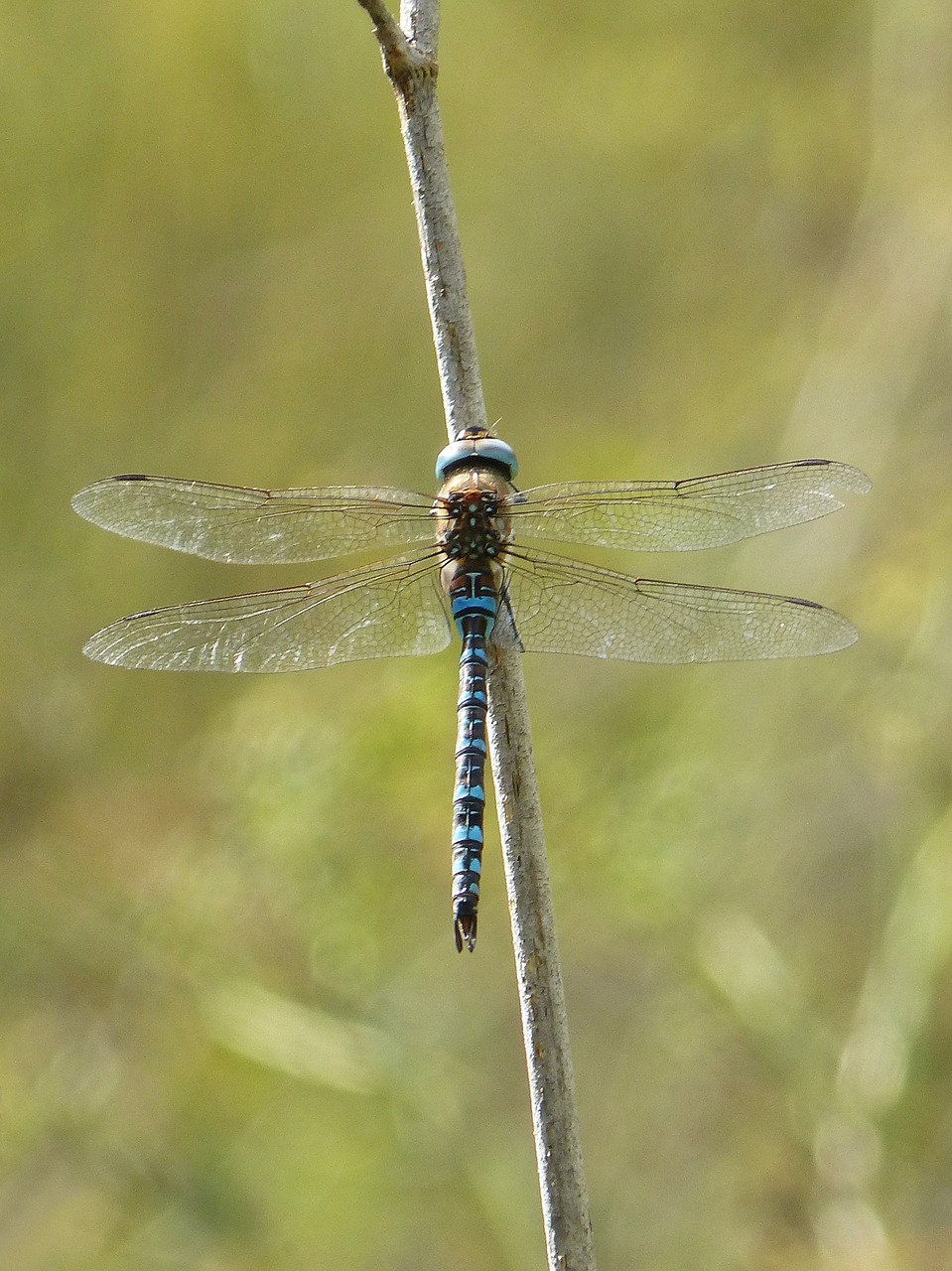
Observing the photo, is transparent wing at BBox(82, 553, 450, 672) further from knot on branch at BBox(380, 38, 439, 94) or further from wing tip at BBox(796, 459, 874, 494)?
knot on branch at BBox(380, 38, 439, 94)

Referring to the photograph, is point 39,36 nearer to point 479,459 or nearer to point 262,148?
point 262,148

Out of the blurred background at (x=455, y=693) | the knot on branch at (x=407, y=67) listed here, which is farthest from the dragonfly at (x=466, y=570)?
the blurred background at (x=455, y=693)

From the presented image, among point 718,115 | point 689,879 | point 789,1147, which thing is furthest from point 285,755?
point 718,115

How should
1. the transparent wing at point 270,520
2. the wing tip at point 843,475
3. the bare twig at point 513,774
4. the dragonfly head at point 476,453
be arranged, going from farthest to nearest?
the transparent wing at point 270,520, the wing tip at point 843,475, the dragonfly head at point 476,453, the bare twig at point 513,774

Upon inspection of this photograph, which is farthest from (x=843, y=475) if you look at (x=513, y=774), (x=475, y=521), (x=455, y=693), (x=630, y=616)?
(x=455, y=693)

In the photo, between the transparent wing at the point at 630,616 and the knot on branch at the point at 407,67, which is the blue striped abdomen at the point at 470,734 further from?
the knot on branch at the point at 407,67

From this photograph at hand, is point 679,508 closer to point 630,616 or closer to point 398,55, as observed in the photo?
point 630,616

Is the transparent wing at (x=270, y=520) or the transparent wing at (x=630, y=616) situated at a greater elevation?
the transparent wing at (x=270, y=520)
